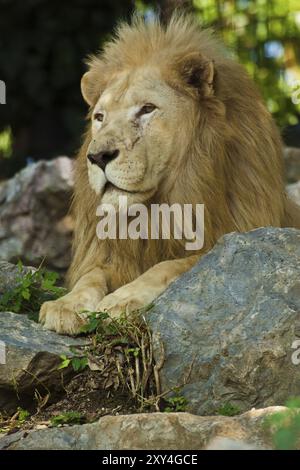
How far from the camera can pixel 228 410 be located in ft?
14.3

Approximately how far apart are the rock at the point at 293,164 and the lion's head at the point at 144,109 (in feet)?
11.3

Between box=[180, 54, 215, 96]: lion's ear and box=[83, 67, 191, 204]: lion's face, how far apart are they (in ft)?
0.31

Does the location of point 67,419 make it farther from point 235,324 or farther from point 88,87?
point 88,87

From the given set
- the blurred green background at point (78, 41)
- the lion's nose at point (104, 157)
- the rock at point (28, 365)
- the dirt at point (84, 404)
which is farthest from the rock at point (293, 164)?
the dirt at point (84, 404)

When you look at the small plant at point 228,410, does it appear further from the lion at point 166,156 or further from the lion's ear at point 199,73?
the lion's ear at point 199,73

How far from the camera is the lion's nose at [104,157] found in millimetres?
4945

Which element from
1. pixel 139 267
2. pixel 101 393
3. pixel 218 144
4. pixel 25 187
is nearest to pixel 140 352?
pixel 101 393

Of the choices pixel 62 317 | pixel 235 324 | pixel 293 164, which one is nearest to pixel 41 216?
pixel 293 164

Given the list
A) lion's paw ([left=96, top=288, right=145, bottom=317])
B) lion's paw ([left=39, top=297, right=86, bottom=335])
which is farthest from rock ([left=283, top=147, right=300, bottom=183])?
lion's paw ([left=39, top=297, right=86, bottom=335])

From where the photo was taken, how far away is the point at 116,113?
521 centimetres

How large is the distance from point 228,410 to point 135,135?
137 centimetres

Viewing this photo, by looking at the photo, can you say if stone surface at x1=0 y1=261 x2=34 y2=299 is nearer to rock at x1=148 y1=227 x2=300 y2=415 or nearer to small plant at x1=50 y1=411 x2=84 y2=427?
rock at x1=148 y1=227 x2=300 y2=415
